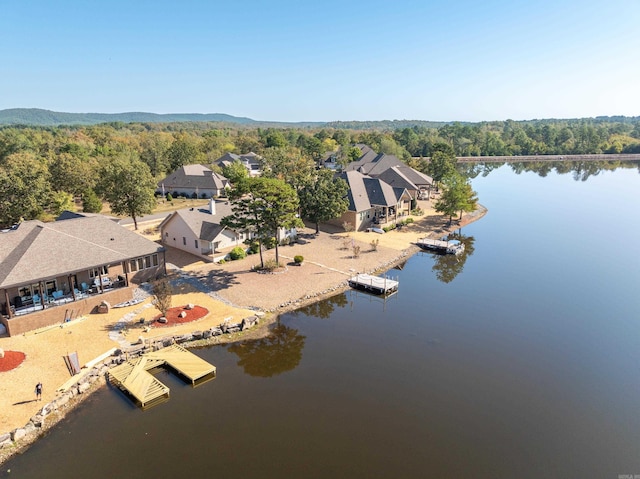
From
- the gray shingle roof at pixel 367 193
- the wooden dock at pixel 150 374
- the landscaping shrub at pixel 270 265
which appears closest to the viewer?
the wooden dock at pixel 150 374

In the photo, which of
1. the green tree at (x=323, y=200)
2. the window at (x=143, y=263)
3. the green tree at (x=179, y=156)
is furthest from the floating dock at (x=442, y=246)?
the green tree at (x=179, y=156)

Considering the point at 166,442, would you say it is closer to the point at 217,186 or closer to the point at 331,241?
the point at 331,241

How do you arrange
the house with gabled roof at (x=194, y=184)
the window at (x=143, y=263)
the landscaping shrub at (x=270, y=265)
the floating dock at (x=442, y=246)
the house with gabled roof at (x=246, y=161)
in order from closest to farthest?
1. the window at (x=143, y=263)
2. the landscaping shrub at (x=270, y=265)
3. the floating dock at (x=442, y=246)
4. the house with gabled roof at (x=194, y=184)
5. the house with gabled roof at (x=246, y=161)

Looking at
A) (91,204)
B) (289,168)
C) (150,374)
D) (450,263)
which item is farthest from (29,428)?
(289,168)

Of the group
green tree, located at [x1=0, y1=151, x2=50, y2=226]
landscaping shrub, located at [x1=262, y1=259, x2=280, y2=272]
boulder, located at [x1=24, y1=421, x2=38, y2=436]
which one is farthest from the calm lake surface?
green tree, located at [x1=0, y1=151, x2=50, y2=226]

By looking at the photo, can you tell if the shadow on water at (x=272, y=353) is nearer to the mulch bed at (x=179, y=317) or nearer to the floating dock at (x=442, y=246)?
the mulch bed at (x=179, y=317)
